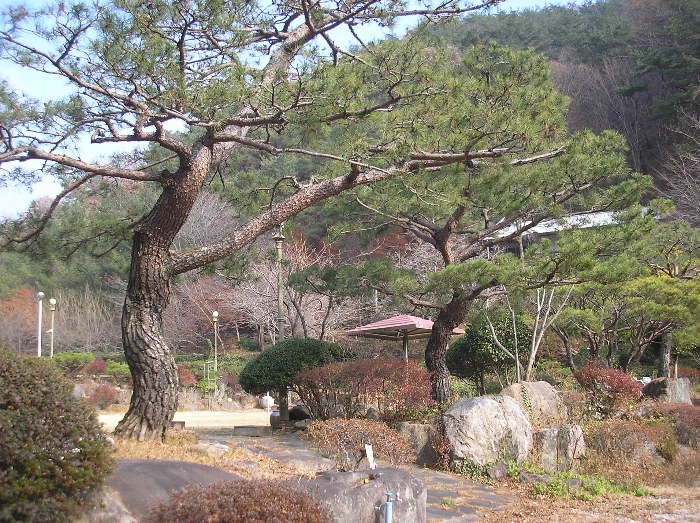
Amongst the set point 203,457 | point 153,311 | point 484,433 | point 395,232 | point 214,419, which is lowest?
point 214,419

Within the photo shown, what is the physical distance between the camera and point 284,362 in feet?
30.5

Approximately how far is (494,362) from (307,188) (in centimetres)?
639

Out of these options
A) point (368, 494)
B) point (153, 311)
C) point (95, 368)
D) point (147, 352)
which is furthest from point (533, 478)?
point (95, 368)

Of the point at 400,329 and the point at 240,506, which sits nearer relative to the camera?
the point at 240,506

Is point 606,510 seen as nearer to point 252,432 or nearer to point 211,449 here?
point 211,449

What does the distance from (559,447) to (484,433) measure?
1.14 m

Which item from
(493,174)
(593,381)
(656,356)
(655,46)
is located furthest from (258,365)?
(655,46)

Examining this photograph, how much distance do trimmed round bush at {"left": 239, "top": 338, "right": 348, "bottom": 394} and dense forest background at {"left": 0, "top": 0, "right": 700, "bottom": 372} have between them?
20.0 ft

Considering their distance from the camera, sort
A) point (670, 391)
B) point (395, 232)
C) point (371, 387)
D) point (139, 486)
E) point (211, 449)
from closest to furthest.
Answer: point (139, 486)
point (211, 449)
point (371, 387)
point (670, 391)
point (395, 232)

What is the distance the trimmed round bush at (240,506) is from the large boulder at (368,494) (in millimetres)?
594

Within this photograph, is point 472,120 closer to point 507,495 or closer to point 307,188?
point 307,188

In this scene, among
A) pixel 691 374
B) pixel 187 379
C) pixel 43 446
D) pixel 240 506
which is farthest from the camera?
pixel 187 379

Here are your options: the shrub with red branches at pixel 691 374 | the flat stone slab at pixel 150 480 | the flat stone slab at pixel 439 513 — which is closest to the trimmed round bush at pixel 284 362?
the flat stone slab at pixel 439 513

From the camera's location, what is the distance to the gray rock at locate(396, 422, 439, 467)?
7383 millimetres
